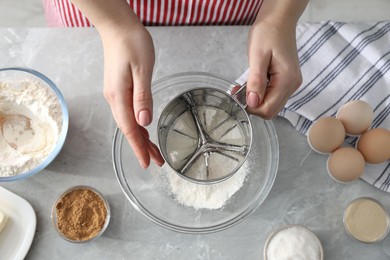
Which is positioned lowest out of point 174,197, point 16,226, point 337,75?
point 16,226

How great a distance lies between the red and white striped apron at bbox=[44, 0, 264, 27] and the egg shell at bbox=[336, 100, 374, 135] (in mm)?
307

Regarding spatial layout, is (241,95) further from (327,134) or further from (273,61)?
(327,134)

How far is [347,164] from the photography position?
925 mm

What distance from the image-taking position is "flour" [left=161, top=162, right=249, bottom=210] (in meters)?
0.92

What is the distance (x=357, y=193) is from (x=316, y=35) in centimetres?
35

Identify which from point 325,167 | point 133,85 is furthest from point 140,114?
point 325,167

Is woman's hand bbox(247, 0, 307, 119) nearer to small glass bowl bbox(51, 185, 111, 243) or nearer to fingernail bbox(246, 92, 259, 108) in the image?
fingernail bbox(246, 92, 259, 108)

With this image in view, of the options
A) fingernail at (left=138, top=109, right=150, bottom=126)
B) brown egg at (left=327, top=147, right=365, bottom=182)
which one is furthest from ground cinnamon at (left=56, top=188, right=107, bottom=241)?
brown egg at (left=327, top=147, right=365, bottom=182)

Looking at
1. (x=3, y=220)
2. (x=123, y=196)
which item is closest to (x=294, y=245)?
(x=123, y=196)

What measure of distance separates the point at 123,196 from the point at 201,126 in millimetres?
224

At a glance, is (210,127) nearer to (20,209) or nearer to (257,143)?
(257,143)

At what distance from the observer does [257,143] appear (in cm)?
96

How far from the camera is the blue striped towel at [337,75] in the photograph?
98 centimetres

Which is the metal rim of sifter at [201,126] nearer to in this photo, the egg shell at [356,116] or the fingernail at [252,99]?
the fingernail at [252,99]
